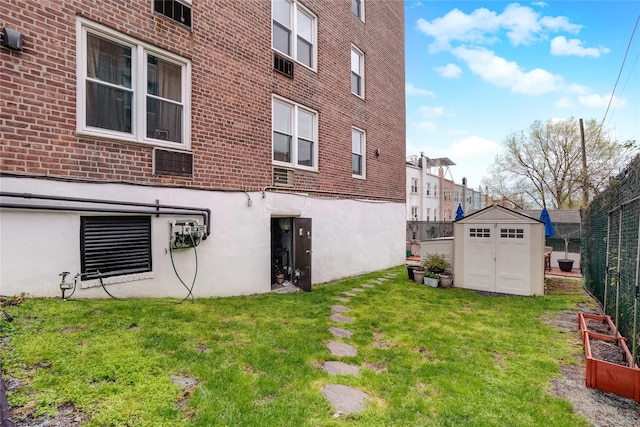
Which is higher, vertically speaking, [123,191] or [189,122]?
[189,122]

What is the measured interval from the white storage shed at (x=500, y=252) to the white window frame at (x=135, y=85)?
7957mm

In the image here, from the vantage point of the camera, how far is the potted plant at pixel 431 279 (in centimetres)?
945

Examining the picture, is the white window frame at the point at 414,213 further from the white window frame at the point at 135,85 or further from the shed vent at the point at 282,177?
the white window frame at the point at 135,85

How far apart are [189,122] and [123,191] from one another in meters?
1.79

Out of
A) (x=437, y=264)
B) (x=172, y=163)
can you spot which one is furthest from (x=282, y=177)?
(x=437, y=264)

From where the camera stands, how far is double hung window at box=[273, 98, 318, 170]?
26.3ft

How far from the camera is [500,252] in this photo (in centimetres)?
884

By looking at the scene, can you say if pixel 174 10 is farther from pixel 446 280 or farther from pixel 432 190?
pixel 432 190

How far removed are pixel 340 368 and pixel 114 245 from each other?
161 inches

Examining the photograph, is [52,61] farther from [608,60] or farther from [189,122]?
[608,60]

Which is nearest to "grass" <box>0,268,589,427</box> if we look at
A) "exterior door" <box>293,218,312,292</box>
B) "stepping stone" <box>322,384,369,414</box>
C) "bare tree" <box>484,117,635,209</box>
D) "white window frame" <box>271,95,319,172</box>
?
"stepping stone" <box>322,384,369,414</box>

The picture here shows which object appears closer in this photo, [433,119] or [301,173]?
[301,173]

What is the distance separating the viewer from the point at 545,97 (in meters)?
19.9

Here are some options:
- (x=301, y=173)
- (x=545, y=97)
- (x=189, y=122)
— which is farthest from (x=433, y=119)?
(x=189, y=122)
